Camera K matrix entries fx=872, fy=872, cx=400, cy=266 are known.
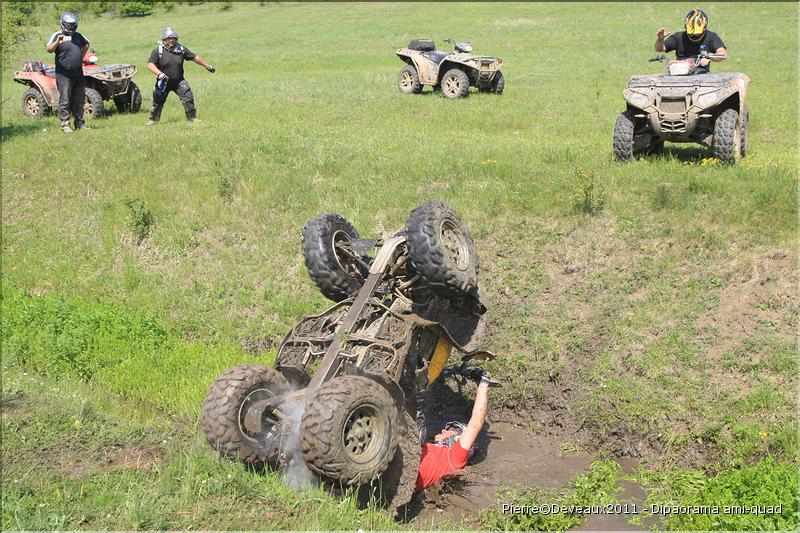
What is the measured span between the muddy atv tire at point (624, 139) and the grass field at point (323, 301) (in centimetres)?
26

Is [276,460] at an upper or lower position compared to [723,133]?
lower

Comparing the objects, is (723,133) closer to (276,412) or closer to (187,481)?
(276,412)

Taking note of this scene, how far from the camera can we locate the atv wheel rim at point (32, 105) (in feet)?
66.9

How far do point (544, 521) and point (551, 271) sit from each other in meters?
3.82

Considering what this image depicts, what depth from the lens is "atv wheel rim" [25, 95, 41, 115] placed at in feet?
66.9

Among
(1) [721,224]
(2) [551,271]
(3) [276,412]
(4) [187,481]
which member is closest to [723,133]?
(1) [721,224]

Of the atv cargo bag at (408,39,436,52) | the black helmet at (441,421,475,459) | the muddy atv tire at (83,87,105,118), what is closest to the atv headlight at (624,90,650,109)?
the black helmet at (441,421,475,459)

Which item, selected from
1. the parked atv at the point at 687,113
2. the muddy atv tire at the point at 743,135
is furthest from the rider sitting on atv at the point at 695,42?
the muddy atv tire at the point at 743,135

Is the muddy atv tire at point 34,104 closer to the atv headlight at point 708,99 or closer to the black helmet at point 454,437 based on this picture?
the atv headlight at point 708,99

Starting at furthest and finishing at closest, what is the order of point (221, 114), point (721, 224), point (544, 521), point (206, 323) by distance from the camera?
point (221, 114) < point (206, 323) < point (721, 224) < point (544, 521)

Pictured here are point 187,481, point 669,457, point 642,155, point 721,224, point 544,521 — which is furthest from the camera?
point 642,155

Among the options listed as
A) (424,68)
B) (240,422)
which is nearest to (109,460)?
(240,422)

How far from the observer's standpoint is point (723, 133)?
1135cm

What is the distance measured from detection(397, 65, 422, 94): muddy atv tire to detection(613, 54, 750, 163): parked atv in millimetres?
10308
